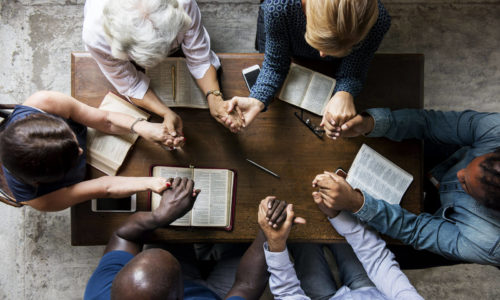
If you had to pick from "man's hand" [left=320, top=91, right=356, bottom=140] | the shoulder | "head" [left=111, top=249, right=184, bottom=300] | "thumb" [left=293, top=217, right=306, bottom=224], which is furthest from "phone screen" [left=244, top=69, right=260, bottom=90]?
the shoulder

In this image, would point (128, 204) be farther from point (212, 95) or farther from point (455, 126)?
point (455, 126)

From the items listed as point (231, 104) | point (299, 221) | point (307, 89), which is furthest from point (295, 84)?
point (299, 221)

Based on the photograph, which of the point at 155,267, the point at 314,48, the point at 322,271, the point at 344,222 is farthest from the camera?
the point at 322,271

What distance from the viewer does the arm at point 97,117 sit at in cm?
175

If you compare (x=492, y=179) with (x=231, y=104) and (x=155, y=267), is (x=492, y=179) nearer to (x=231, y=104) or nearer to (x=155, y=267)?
(x=231, y=104)

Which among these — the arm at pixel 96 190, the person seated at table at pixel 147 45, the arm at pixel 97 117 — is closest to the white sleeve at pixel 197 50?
the person seated at table at pixel 147 45

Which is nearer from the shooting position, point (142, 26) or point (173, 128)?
point (142, 26)

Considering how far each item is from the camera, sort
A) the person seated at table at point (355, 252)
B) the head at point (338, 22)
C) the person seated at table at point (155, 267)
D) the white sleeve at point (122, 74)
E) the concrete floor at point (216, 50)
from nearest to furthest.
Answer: the head at point (338, 22)
the person seated at table at point (155, 267)
the white sleeve at point (122, 74)
the person seated at table at point (355, 252)
the concrete floor at point (216, 50)

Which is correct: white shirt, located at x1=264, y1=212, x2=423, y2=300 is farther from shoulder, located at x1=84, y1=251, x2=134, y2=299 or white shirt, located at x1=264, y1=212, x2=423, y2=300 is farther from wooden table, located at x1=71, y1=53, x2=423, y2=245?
shoulder, located at x1=84, y1=251, x2=134, y2=299

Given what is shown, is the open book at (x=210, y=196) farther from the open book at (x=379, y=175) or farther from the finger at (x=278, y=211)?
the open book at (x=379, y=175)

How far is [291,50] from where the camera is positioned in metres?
1.93

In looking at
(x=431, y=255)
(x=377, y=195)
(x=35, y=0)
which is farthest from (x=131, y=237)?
(x=35, y=0)

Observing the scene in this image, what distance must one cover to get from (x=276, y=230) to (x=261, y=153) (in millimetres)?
451

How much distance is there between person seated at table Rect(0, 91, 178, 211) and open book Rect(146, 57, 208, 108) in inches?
7.6
